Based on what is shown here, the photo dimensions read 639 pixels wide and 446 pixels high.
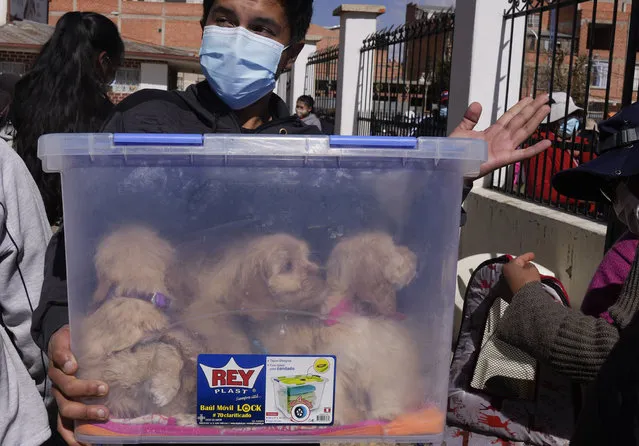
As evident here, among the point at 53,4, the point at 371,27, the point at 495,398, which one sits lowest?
the point at 495,398

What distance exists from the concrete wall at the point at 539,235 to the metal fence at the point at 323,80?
6.77 meters

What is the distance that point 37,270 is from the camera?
78.9 inches

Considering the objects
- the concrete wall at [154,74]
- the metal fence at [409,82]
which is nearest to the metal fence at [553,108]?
the metal fence at [409,82]

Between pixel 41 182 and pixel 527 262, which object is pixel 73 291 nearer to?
pixel 527 262

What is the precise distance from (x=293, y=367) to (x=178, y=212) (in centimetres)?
31

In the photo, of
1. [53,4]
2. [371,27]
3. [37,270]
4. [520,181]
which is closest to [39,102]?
[37,270]

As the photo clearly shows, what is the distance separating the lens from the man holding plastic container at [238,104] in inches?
59.8

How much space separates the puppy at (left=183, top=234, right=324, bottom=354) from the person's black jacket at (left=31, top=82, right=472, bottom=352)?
1.35 feet

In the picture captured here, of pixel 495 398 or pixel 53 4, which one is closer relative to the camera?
pixel 495 398

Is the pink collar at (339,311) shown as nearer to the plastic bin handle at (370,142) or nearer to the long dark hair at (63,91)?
the plastic bin handle at (370,142)

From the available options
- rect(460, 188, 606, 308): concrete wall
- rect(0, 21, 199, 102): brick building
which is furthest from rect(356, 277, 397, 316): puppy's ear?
rect(0, 21, 199, 102): brick building

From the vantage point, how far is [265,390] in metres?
1.16

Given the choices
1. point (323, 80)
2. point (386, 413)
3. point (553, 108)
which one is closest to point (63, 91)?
point (386, 413)

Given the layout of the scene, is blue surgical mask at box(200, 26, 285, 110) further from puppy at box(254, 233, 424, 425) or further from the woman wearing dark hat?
the woman wearing dark hat
